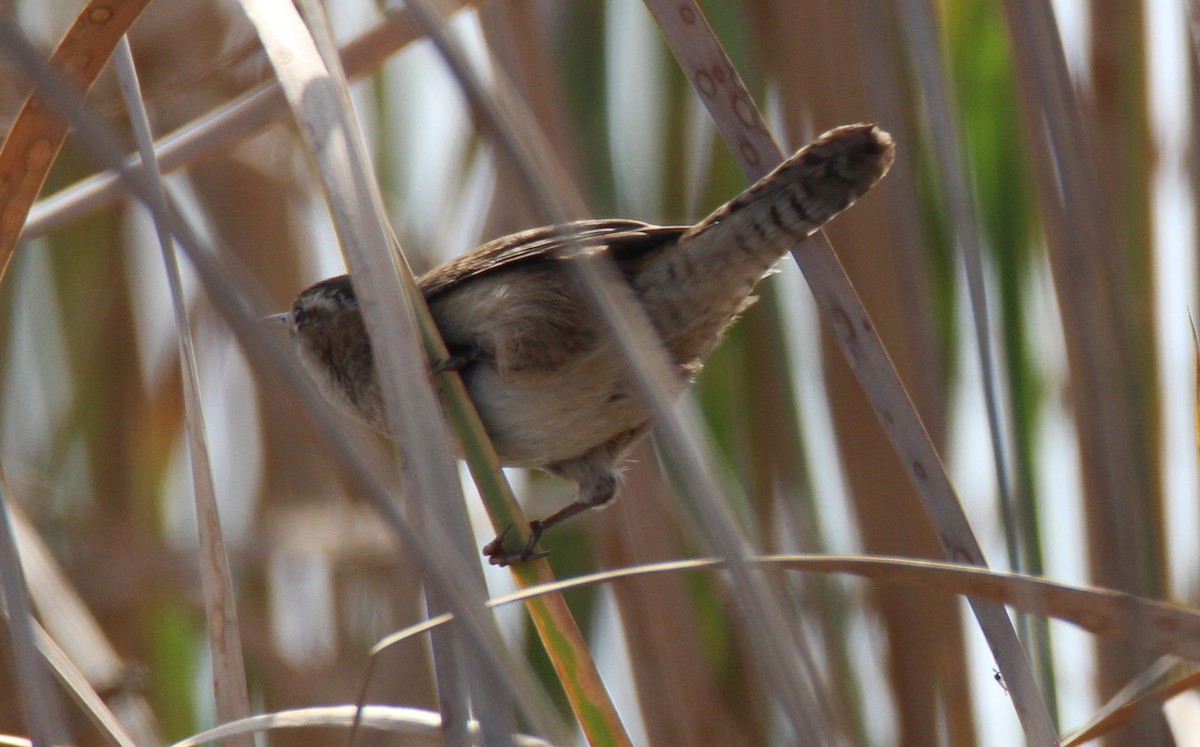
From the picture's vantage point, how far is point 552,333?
2.01 m

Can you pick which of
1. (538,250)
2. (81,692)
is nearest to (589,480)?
(538,250)

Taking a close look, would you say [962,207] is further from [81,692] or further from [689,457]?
[81,692]

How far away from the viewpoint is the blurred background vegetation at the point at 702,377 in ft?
5.31

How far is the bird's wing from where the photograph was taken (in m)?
1.88

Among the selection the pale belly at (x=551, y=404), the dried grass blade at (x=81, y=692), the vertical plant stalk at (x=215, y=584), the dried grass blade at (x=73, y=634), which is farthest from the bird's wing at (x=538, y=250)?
the dried grass blade at (x=81, y=692)

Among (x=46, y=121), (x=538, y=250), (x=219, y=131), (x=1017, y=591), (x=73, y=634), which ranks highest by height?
(x=219, y=131)

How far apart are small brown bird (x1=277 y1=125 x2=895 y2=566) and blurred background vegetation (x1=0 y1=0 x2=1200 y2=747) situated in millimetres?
108

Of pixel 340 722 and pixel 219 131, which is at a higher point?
pixel 219 131

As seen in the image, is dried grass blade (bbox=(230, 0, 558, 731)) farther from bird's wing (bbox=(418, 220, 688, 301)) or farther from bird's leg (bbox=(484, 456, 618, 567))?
bird's leg (bbox=(484, 456, 618, 567))

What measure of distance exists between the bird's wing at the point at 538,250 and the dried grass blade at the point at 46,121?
0.72m

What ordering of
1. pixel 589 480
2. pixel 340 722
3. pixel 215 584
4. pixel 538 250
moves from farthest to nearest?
pixel 589 480 → pixel 538 250 → pixel 215 584 → pixel 340 722

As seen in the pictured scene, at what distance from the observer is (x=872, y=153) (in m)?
→ 1.62

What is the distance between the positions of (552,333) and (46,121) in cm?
90

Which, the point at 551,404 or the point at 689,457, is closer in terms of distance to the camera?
the point at 689,457
